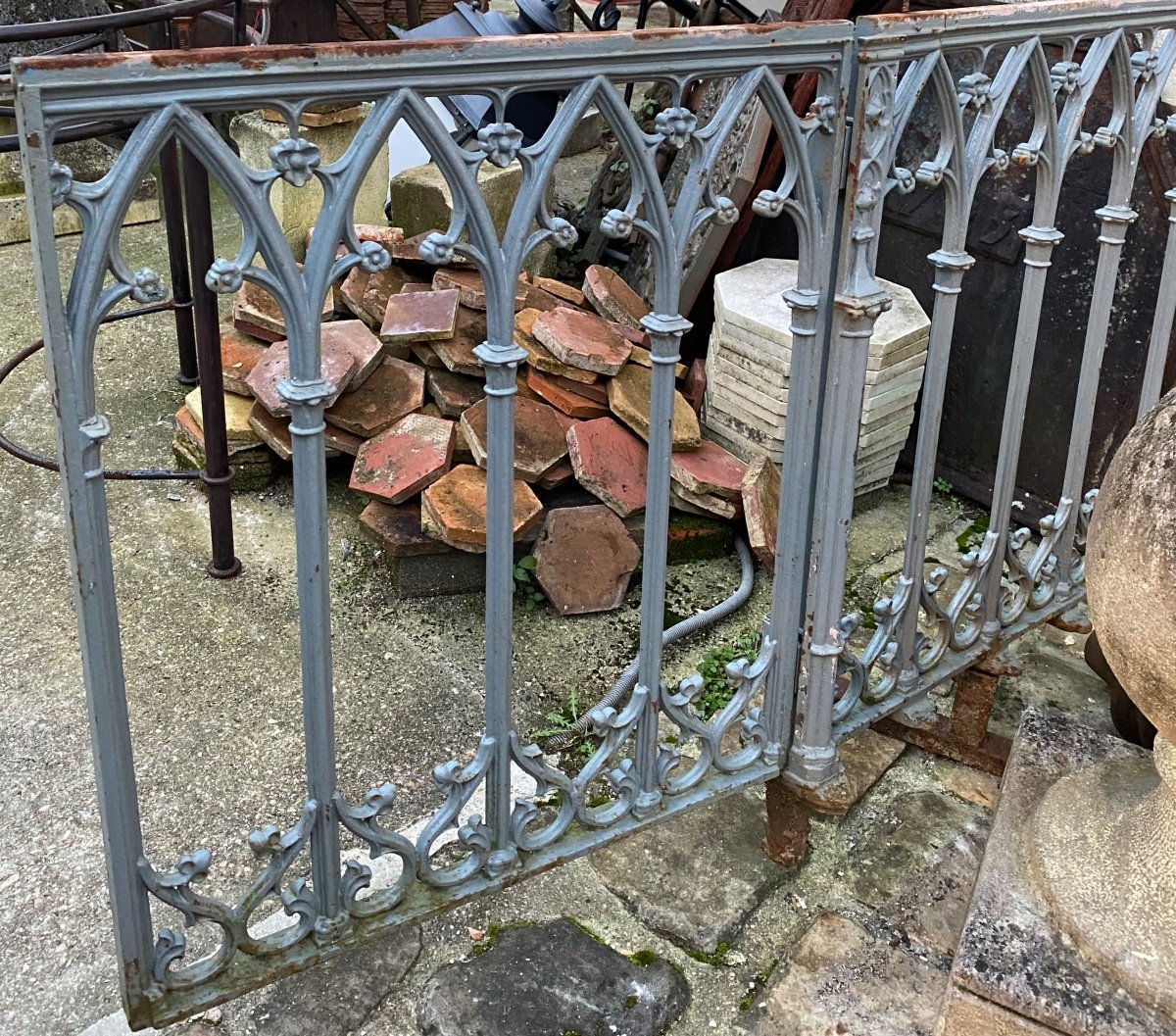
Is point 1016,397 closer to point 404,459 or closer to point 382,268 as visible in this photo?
point 382,268

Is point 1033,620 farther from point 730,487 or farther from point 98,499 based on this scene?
point 98,499

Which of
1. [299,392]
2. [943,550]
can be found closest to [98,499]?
[299,392]

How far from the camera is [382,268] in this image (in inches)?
64.9

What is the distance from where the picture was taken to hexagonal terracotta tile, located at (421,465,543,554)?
3398mm

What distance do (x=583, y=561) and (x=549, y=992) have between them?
59.0 inches

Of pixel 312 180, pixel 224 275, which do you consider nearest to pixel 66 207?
pixel 312 180

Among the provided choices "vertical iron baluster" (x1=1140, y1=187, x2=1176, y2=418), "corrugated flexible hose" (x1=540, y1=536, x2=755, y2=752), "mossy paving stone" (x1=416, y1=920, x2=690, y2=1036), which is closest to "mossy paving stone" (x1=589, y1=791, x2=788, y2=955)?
"mossy paving stone" (x1=416, y1=920, x2=690, y2=1036)

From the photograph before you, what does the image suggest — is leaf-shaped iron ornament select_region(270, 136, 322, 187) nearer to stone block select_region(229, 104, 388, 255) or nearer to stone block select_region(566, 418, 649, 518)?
stone block select_region(566, 418, 649, 518)

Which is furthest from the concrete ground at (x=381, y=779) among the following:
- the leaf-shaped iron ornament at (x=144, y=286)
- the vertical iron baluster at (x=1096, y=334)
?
the leaf-shaped iron ornament at (x=144, y=286)

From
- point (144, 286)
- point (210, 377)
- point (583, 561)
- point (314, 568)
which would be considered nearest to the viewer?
point (144, 286)

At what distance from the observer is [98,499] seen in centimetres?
154

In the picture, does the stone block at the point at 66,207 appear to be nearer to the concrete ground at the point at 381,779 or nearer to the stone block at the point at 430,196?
the stone block at the point at 430,196

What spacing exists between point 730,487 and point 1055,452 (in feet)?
3.73

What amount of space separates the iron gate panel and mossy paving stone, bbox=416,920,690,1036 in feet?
0.82
